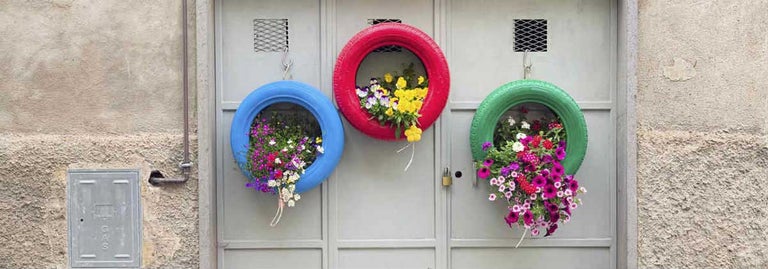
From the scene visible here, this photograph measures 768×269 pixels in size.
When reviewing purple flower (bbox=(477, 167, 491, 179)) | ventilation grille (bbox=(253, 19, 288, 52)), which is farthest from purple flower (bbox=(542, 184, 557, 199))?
ventilation grille (bbox=(253, 19, 288, 52))

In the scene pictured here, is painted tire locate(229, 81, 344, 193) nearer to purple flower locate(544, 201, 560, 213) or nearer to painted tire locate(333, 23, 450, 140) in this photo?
painted tire locate(333, 23, 450, 140)

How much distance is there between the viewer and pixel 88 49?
3.84m

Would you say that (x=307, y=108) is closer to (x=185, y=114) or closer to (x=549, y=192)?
(x=185, y=114)

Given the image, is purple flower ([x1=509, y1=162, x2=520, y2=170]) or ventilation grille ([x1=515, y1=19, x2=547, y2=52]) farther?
ventilation grille ([x1=515, y1=19, x2=547, y2=52])

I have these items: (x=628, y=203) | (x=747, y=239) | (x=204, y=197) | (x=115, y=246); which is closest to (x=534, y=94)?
(x=628, y=203)

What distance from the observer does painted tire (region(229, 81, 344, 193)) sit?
371 cm

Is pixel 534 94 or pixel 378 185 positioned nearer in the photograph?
pixel 534 94

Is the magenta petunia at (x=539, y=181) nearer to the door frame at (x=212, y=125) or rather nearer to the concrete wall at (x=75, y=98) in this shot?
the door frame at (x=212, y=125)

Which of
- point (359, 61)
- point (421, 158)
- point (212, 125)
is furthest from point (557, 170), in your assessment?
point (212, 125)

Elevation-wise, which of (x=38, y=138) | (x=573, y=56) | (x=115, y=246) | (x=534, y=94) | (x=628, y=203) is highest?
(x=573, y=56)

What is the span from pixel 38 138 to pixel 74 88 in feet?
1.16

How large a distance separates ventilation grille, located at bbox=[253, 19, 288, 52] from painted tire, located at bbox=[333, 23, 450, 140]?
1.43 feet

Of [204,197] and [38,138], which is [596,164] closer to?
[204,197]

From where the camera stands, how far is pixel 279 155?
365cm
